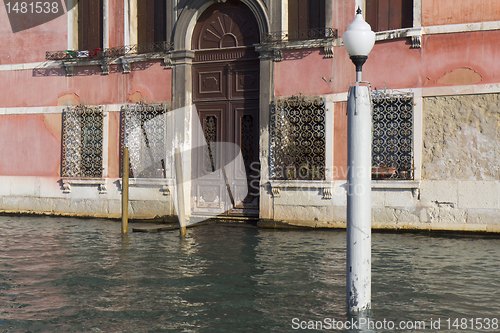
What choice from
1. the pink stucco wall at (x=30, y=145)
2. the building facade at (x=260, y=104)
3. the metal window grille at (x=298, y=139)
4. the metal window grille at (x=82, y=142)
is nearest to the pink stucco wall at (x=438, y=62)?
the building facade at (x=260, y=104)

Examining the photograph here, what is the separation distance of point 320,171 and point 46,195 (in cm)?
603

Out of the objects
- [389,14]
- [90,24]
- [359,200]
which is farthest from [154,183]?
[359,200]

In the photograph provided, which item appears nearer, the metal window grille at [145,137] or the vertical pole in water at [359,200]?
the vertical pole in water at [359,200]

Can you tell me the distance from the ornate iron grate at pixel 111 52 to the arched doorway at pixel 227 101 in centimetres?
68

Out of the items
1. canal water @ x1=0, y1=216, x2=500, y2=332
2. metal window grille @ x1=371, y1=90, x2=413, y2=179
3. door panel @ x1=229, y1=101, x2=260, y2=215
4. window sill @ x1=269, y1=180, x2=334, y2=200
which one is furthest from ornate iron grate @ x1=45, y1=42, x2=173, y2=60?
metal window grille @ x1=371, y1=90, x2=413, y2=179

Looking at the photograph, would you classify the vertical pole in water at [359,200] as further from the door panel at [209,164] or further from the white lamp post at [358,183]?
the door panel at [209,164]

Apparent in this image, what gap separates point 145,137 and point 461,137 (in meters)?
5.97

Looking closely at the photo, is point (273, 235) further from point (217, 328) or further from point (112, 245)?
point (217, 328)

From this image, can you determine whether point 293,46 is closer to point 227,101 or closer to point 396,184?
point 227,101

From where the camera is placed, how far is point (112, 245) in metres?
8.18

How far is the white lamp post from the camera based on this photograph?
4.34 m

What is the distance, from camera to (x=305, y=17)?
10125 mm

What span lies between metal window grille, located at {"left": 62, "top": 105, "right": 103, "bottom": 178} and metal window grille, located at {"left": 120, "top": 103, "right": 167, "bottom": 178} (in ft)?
2.20

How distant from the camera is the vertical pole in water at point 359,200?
14.2 feet
